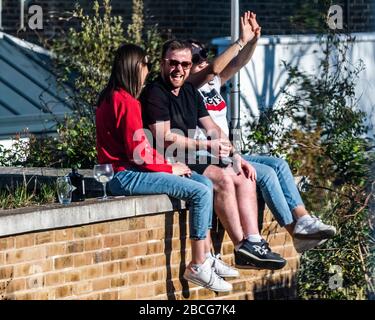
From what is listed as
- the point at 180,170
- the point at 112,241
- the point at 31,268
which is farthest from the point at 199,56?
the point at 31,268

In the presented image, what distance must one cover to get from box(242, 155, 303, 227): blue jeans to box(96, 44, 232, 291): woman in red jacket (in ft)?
1.70

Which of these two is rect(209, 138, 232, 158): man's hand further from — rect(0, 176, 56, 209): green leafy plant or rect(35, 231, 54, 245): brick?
rect(35, 231, 54, 245): brick

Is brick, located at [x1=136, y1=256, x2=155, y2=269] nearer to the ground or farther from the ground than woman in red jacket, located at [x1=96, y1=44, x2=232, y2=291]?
nearer to the ground

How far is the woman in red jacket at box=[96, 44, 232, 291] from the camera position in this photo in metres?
8.74

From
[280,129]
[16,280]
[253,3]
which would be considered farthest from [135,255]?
[253,3]

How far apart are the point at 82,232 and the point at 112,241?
26 cm

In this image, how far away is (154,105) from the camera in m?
8.96

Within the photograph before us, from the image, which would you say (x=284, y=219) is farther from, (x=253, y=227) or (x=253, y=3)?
(x=253, y=3)

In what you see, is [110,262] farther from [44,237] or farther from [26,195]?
[26,195]

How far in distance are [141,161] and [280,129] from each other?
163 inches

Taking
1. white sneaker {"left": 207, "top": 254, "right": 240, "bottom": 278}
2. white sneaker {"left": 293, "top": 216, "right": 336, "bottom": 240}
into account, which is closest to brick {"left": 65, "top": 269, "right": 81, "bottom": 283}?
white sneaker {"left": 207, "top": 254, "right": 240, "bottom": 278}

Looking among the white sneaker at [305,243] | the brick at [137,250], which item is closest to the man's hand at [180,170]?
the brick at [137,250]

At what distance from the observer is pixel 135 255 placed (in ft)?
28.7
